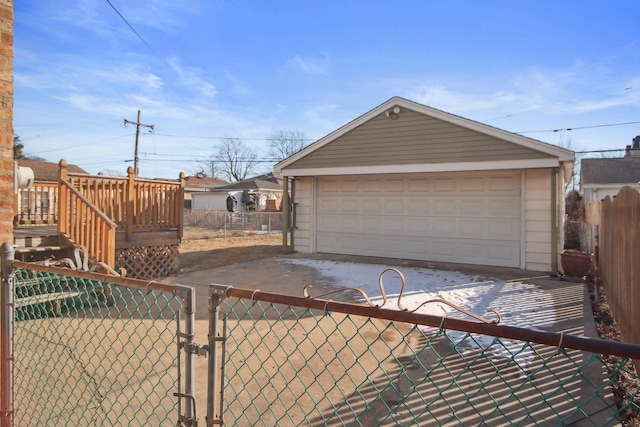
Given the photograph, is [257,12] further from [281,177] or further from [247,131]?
[247,131]

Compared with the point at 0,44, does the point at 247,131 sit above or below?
above

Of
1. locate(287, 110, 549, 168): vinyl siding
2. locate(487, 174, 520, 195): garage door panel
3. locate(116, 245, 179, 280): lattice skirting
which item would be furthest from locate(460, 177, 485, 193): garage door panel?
locate(116, 245, 179, 280): lattice skirting

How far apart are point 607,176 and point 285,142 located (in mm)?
35036

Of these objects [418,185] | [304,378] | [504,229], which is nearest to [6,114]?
[304,378]

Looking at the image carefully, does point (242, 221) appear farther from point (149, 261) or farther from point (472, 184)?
point (472, 184)

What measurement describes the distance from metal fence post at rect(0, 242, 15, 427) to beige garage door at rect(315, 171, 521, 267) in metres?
8.88

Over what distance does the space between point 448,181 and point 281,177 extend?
491cm

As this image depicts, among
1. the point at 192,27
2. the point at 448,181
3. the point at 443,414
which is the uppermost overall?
the point at 192,27

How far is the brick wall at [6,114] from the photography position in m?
2.24

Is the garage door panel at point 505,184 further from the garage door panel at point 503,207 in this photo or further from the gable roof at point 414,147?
the gable roof at point 414,147

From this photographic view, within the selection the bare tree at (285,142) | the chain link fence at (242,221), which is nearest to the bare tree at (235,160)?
the bare tree at (285,142)

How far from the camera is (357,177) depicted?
35.1 feet

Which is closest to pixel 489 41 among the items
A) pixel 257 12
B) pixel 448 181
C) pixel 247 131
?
pixel 448 181

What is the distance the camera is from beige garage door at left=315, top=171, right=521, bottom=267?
8.88m
